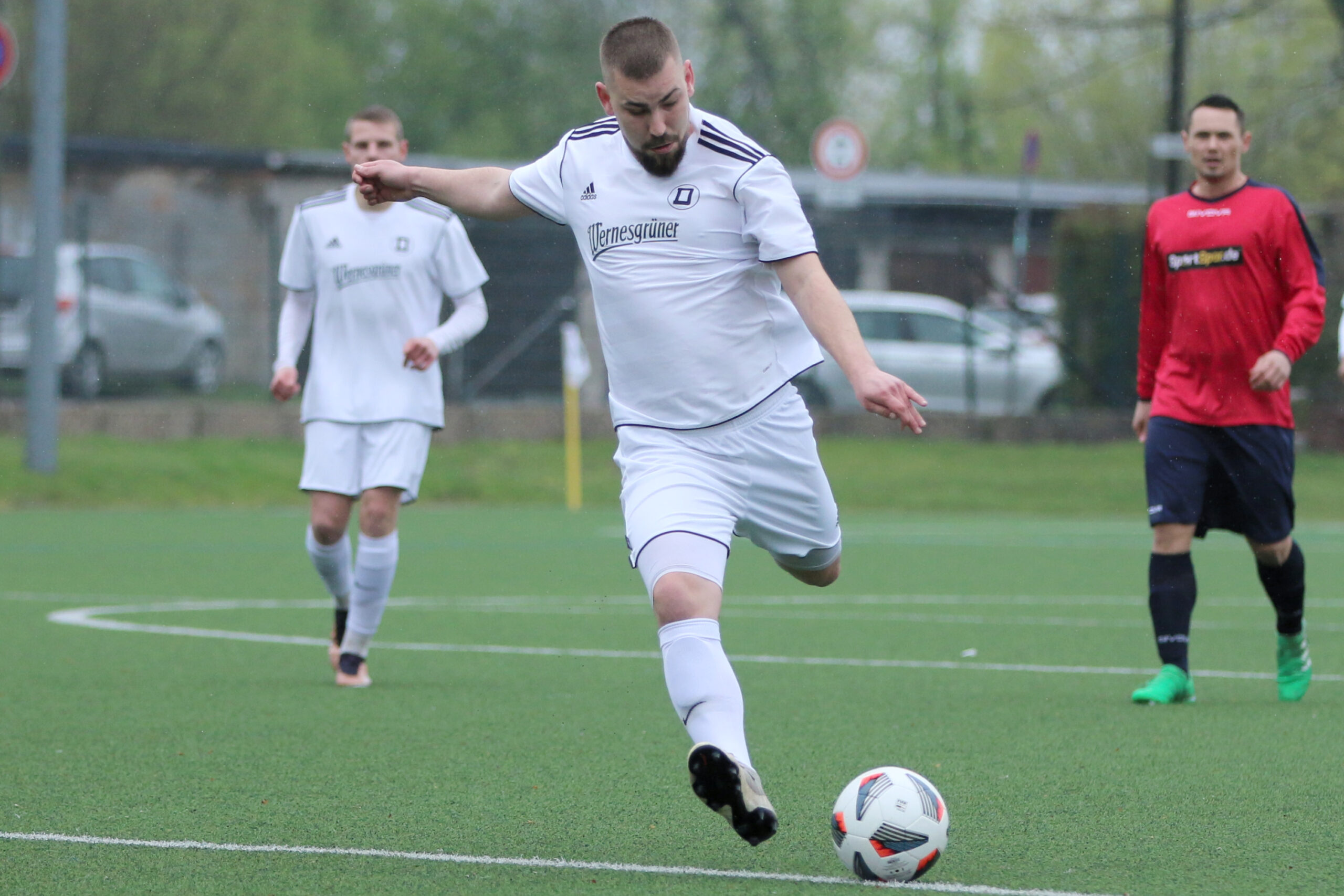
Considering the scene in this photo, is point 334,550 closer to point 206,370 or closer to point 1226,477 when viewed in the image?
point 1226,477

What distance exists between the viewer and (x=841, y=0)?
45656mm

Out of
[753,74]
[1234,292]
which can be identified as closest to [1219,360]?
[1234,292]

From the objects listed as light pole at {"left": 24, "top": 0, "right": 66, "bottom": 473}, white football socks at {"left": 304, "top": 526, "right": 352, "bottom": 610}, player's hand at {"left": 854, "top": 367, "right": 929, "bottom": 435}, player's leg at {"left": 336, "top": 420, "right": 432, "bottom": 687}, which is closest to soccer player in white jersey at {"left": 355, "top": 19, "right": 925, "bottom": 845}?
player's hand at {"left": 854, "top": 367, "right": 929, "bottom": 435}

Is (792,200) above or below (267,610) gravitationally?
above

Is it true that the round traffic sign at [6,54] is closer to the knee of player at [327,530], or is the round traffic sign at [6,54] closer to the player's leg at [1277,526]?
the knee of player at [327,530]

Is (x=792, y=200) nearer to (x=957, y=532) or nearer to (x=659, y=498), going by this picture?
(x=659, y=498)

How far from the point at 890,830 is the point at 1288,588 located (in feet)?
11.8

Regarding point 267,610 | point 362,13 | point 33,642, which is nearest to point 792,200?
point 33,642

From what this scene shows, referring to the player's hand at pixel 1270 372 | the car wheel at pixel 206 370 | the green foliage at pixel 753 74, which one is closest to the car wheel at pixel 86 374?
Result: the car wheel at pixel 206 370

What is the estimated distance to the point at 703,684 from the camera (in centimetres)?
424

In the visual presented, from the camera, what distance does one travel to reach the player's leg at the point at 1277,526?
6891 mm

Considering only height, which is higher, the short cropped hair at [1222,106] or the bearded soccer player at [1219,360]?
the short cropped hair at [1222,106]

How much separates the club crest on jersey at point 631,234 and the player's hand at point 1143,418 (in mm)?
3170

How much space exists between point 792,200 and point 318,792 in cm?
209
